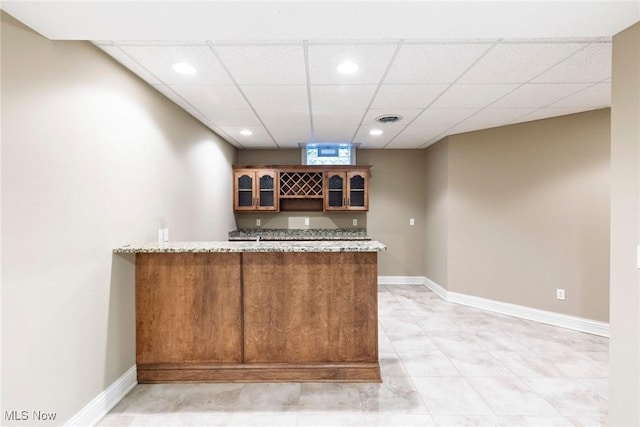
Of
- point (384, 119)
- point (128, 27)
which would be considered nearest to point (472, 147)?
point (384, 119)

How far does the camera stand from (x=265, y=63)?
2.40 metres

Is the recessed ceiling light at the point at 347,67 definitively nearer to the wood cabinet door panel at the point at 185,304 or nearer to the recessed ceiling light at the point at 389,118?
the recessed ceiling light at the point at 389,118

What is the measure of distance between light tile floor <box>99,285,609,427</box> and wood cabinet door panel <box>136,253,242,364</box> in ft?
1.11

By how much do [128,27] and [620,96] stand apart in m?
2.79

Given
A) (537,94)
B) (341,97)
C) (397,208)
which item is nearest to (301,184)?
(397,208)

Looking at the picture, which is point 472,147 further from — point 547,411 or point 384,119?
point 547,411

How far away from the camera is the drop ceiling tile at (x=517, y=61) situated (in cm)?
219

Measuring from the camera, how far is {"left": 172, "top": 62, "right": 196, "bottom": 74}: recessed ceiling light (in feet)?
7.86

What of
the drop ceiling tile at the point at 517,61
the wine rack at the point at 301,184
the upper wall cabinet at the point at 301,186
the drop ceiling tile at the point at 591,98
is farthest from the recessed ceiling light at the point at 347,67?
the wine rack at the point at 301,184

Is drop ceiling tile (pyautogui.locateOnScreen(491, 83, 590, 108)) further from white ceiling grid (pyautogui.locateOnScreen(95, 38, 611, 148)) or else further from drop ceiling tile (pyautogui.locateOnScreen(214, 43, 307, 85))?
drop ceiling tile (pyautogui.locateOnScreen(214, 43, 307, 85))

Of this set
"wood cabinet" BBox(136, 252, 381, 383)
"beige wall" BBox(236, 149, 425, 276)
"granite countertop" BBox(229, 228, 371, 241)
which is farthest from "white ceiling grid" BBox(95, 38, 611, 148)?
"granite countertop" BBox(229, 228, 371, 241)

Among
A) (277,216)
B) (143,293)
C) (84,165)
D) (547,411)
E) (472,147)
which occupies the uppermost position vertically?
(472,147)

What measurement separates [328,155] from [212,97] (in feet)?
9.60

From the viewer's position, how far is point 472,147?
464 centimetres
